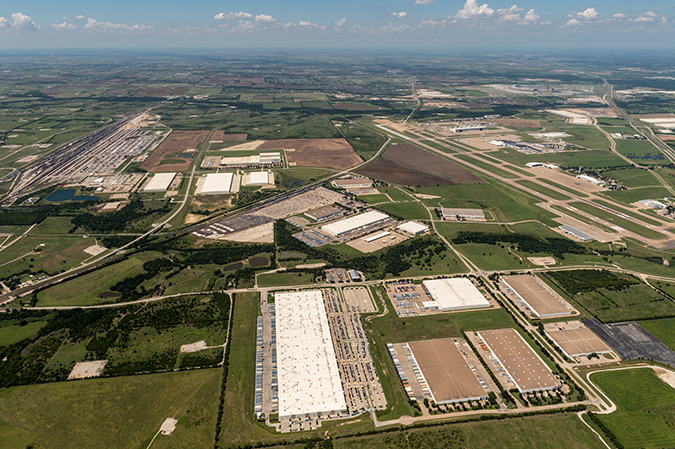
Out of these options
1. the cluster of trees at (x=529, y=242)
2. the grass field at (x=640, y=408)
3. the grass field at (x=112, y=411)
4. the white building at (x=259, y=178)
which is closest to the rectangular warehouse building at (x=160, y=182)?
the white building at (x=259, y=178)

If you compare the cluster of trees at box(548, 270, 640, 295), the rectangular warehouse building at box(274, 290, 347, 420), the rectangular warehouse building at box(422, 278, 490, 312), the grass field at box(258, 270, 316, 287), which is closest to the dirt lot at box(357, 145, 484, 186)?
the cluster of trees at box(548, 270, 640, 295)

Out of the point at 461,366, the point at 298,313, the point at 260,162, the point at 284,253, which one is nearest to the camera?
the point at 461,366

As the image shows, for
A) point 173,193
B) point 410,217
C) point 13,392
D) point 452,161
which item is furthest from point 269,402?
point 452,161

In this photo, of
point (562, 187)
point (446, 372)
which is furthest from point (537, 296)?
point (562, 187)

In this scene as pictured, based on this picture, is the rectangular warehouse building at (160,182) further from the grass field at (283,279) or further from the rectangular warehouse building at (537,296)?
the rectangular warehouse building at (537,296)

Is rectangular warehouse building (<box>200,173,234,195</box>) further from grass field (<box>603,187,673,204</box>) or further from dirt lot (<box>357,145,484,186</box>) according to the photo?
grass field (<box>603,187,673,204</box>)

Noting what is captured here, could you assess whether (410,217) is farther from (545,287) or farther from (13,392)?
(13,392)
